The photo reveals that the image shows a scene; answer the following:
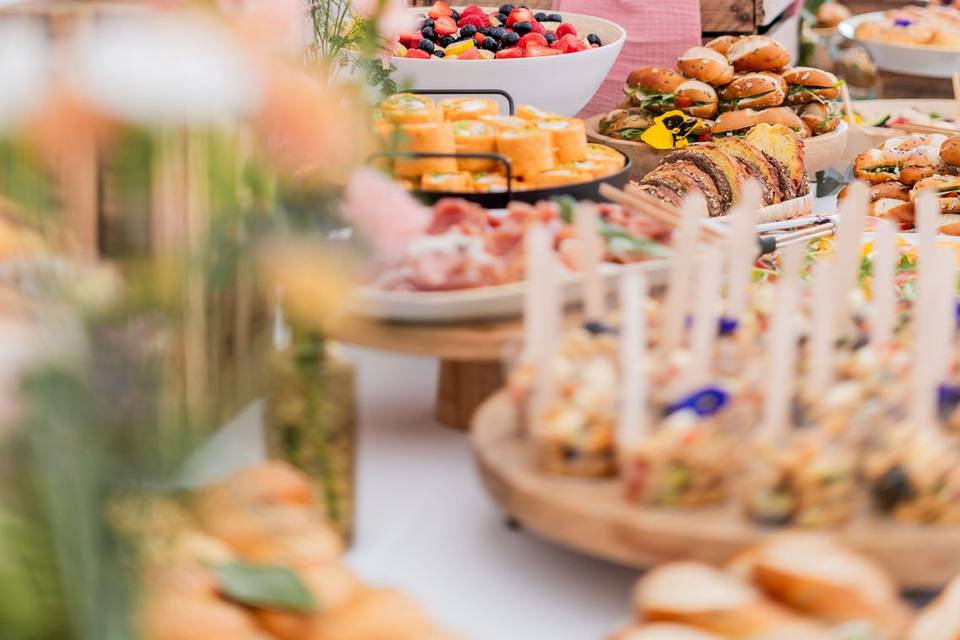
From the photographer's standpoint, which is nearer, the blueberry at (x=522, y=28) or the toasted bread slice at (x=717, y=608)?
the toasted bread slice at (x=717, y=608)

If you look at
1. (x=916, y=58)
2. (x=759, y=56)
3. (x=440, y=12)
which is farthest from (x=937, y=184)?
(x=916, y=58)

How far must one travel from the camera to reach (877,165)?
7.56ft

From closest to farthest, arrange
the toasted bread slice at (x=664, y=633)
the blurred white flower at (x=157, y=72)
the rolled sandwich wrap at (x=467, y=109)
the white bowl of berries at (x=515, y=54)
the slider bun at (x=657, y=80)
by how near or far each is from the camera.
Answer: the blurred white flower at (x=157, y=72) → the toasted bread slice at (x=664, y=633) → the rolled sandwich wrap at (x=467, y=109) → the white bowl of berries at (x=515, y=54) → the slider bun at (x=657, y=80)

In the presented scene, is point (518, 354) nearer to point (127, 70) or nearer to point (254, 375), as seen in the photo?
point (254, 375)

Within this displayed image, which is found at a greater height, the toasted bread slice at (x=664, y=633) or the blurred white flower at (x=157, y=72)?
the blurred white flower at (x=157, y=72)

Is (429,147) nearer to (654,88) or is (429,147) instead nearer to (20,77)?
(20,77)

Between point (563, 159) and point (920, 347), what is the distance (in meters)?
0.74

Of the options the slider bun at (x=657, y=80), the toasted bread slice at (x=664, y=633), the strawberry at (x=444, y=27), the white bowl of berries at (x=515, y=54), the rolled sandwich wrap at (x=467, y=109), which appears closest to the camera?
the toasted bread slice at (x=664, y=633)

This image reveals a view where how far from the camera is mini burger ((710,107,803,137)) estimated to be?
8.05 ft

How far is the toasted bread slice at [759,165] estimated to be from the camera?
2.04m

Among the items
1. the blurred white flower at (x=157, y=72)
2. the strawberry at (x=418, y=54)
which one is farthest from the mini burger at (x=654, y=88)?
the blurred white flower at (x=157, y=72)

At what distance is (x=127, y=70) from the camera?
1.47 feet

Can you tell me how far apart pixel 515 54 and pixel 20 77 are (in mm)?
1848

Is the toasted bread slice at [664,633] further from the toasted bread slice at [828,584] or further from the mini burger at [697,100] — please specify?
the mini burger at [697,100]
